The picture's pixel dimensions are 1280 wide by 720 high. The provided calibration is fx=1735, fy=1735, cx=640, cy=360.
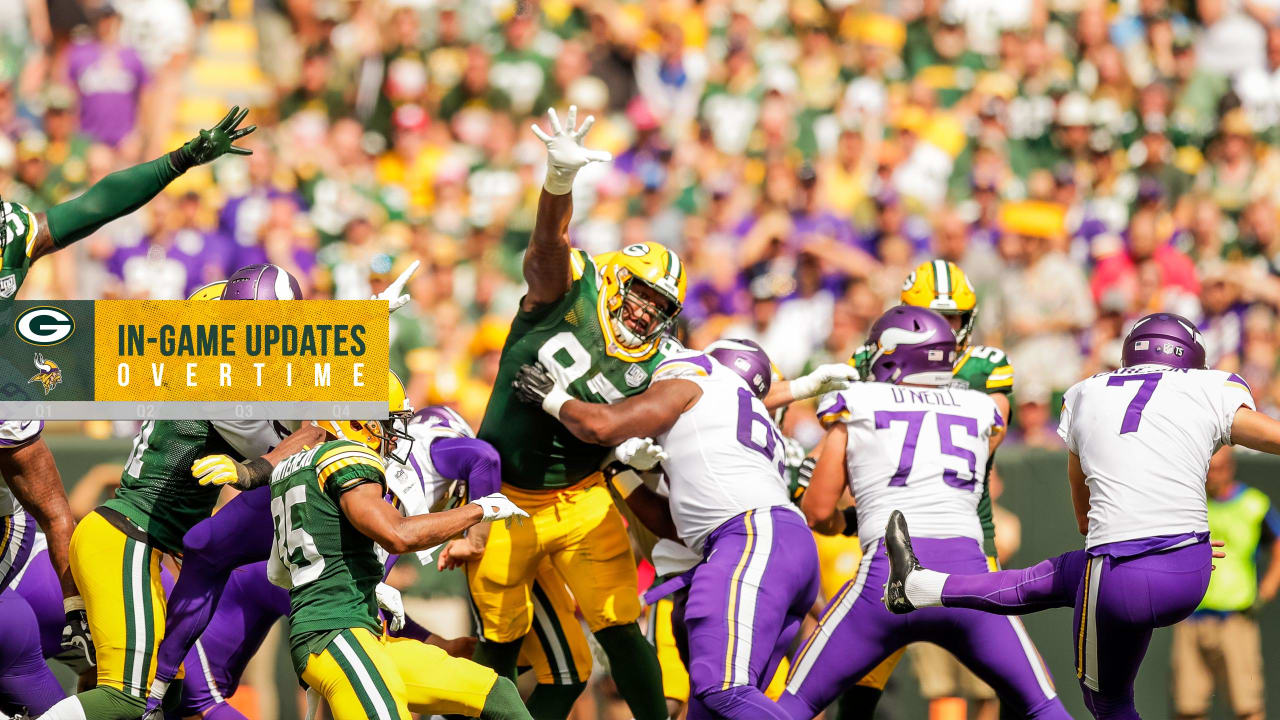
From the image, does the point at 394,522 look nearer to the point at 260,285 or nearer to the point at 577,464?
the point at 260,285

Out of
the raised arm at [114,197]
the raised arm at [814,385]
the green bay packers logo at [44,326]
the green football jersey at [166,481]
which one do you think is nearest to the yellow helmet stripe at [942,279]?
the raised arm at [814,385]

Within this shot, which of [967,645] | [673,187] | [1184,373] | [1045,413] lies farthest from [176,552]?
[673,187]

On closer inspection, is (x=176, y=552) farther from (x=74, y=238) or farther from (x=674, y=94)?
(x=674, y=94)

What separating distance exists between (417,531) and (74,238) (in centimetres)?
217

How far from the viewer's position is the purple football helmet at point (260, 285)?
7.25m

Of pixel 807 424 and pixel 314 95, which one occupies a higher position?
pixel 314 95

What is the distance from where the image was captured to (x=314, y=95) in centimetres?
1510

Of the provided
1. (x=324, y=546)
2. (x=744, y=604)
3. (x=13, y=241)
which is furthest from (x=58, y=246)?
(x=744, y=604)

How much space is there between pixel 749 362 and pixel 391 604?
2.01m

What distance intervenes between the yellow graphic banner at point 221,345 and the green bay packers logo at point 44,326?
14cm

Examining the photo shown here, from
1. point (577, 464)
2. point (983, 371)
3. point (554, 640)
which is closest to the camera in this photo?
point (577, 464)

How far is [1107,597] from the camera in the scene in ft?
21.9

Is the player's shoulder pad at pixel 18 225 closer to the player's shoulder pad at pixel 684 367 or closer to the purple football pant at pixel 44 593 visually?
the purple football pant at pixel 44 593

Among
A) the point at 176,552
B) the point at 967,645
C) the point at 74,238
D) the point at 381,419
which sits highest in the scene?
the point at 74,238
